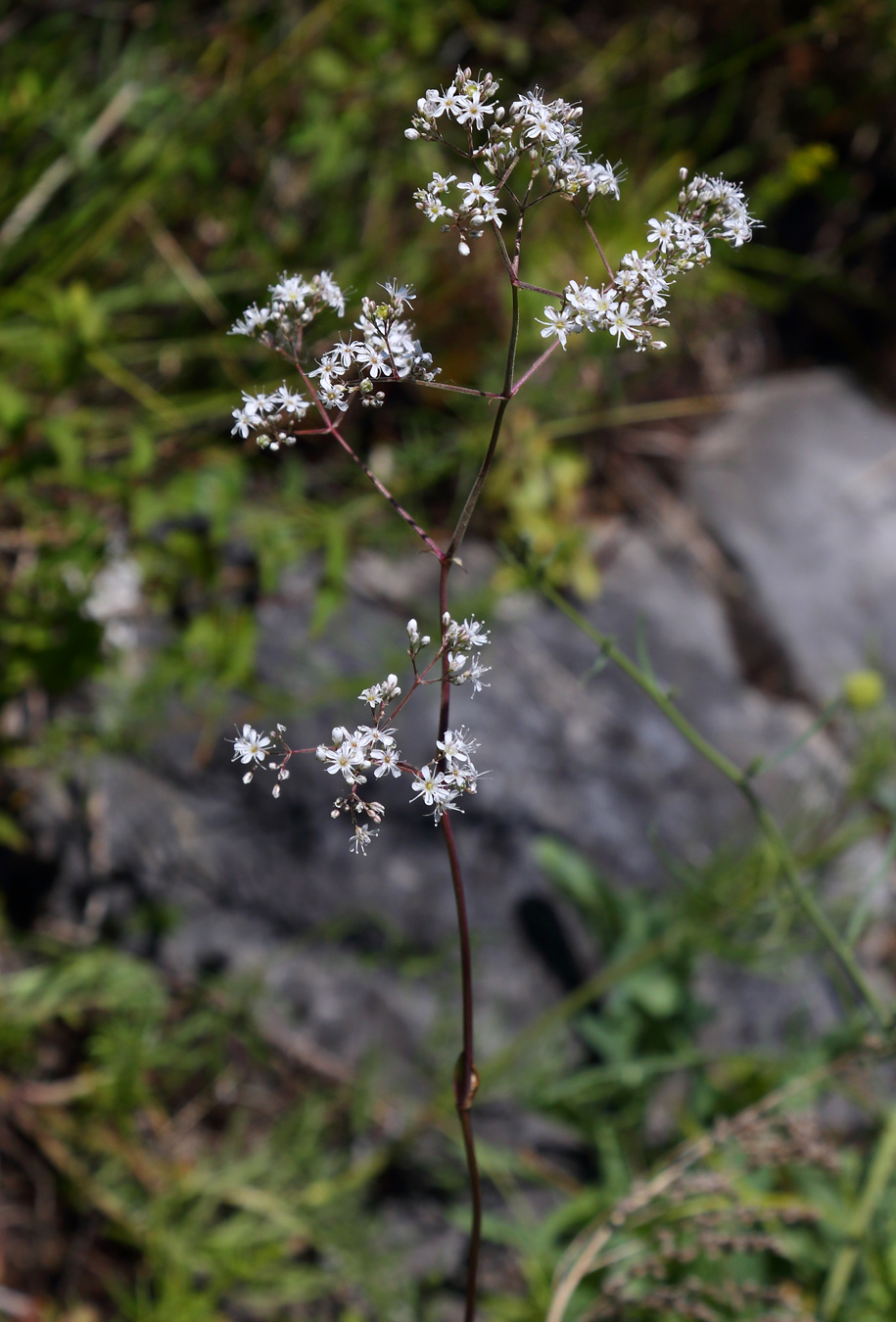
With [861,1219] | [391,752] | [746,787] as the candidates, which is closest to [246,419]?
[391,752]

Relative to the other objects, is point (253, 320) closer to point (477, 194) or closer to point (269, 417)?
point (269, 417)

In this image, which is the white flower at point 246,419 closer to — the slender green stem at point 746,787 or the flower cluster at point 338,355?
the flower cluster at point 338,355

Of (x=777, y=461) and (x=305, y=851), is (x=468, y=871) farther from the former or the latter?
(x=777, y=461)

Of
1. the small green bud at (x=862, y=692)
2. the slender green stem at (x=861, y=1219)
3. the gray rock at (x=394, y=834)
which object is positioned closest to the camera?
the slender green stem at (x=861, y=1219)

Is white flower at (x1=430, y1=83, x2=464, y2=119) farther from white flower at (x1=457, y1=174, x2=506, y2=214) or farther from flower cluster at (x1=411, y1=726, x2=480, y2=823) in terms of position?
flower cluster at (x1=411, y1=726, x2=480, y2=823)

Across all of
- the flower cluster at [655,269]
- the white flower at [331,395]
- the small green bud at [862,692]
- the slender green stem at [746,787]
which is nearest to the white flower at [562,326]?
the flower cluster at [655,269]
